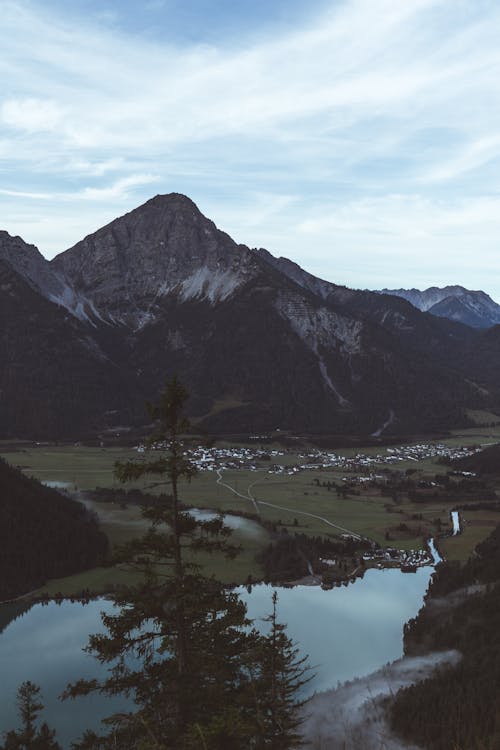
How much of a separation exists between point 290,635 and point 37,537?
5060 centimetres

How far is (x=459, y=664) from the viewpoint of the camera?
59156 millimetres

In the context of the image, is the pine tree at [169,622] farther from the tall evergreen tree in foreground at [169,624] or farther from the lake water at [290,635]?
the lake water at [290,635]

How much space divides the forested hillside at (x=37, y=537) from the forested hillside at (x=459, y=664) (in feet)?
178

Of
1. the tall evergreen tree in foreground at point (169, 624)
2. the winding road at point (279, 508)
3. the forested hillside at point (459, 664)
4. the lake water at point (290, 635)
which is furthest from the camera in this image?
the winding road at point (279, 508)

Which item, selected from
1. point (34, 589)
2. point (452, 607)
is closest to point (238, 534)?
point (34, 589)

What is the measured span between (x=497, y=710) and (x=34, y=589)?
7163cm

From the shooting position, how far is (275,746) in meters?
20.6

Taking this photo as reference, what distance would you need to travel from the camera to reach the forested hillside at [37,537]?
99562mm

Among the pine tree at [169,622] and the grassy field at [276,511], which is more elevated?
the pine tree at [169,622]

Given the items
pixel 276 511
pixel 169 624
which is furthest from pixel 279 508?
pixel 169 624

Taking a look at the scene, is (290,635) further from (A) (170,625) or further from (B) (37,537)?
(A) (170,625)

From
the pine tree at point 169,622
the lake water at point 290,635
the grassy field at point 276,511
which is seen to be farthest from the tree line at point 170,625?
the grassy field at point 276,511

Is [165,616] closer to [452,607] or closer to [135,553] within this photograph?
[135,553]

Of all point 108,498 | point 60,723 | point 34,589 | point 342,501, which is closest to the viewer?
point 60,723
